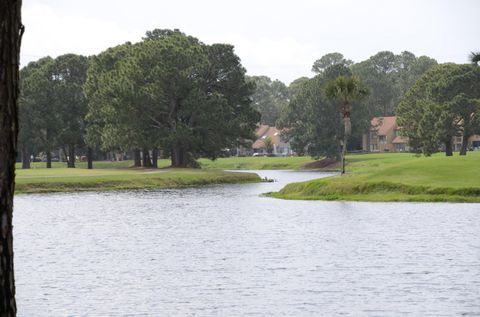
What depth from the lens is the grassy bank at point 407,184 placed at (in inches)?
2657

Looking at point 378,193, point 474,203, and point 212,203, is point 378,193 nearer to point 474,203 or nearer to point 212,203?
point 474,203

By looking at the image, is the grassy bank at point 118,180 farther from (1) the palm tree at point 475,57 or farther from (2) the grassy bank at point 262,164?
(2) the grassy bank at point 262,164

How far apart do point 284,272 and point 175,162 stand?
Answer: 3958 inches

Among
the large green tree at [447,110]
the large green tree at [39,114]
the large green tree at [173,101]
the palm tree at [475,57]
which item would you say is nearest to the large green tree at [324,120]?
the large green tree at [447,110]

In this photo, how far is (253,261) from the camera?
35.5 metres

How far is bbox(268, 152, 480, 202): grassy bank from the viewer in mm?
67500

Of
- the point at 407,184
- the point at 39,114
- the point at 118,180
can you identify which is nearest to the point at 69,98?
the point at 39,114

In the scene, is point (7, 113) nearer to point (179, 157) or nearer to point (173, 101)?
point (173, 101)

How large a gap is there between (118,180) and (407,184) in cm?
4293

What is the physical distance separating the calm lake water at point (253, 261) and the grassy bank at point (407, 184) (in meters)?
4.16

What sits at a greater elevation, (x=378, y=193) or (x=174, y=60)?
(x=174, y=60)

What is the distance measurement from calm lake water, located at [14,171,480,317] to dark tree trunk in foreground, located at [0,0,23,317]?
15.6 m

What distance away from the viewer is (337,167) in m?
165

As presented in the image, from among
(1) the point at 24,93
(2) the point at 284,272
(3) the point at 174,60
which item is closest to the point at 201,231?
(2) the point at 284,272
